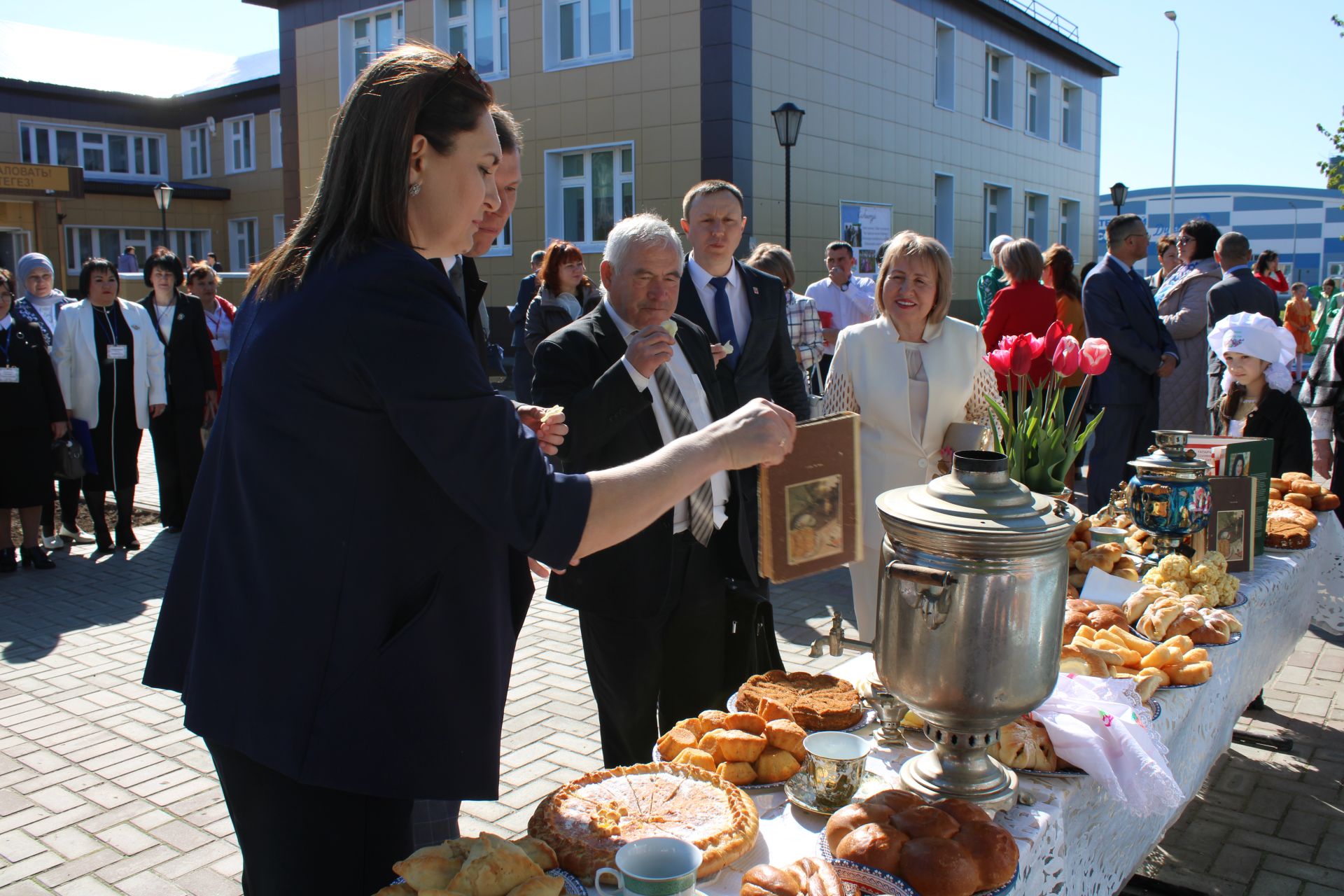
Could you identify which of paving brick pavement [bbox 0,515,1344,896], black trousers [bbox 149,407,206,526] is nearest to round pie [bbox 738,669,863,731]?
paving brick pavement [bbox 0,515,1344,896]

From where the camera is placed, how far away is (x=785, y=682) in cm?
223

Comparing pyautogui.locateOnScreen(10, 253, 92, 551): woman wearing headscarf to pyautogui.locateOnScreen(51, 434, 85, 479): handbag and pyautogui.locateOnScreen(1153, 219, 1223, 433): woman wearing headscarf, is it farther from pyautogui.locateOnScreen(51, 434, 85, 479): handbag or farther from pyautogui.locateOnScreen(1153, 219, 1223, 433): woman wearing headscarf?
pyautogui.locateOnScreen(1153, 219, 1223, 433): woman wearing headscarf

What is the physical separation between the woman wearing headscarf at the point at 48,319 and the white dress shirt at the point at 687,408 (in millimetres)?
5329

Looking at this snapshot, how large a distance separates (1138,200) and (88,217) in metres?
65.2

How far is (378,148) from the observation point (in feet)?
4.34

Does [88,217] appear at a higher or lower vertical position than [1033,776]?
higher

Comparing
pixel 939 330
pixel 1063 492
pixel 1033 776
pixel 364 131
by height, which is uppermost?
pixel 364 131

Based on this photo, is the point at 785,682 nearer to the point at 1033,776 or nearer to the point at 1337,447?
the point at 1033,776

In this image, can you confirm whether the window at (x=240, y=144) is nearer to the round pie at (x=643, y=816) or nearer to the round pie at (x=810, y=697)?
the round pie at (x=810, y=697)

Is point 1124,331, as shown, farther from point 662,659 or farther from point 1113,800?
point 1113,800

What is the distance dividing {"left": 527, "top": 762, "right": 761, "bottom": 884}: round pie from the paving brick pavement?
1.64 meters

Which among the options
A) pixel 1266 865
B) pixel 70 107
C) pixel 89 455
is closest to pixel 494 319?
pixel 89 455

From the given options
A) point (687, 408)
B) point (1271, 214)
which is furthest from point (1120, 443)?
point (1271, 214)

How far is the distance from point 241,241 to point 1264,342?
2906 cm
